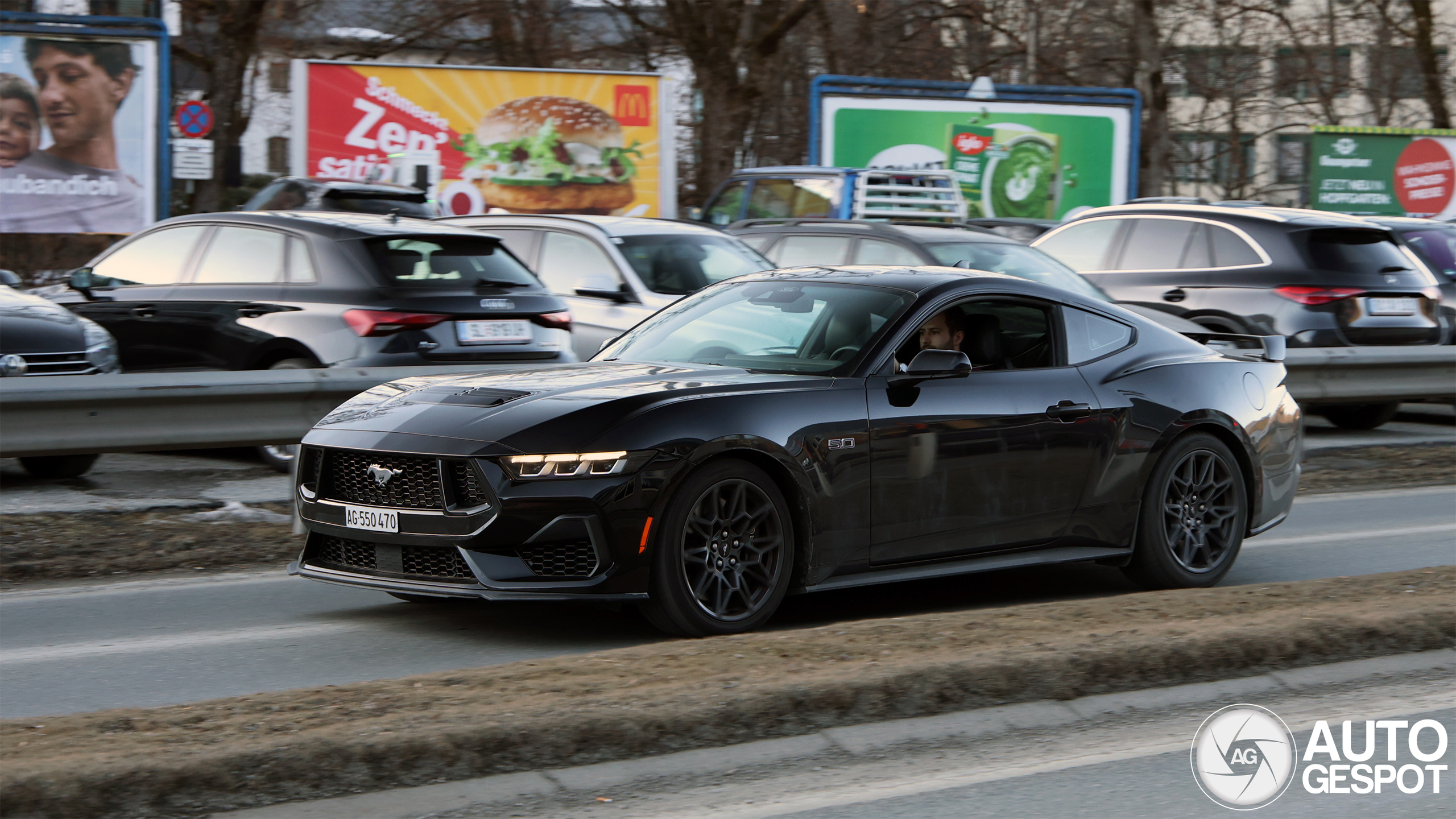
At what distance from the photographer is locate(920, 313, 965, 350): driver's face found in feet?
23.7

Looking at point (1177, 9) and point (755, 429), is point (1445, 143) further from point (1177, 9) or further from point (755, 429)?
point (755, 429)

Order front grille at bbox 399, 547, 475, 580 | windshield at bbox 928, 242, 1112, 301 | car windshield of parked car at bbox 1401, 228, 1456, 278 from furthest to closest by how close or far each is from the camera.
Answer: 1. car windshield of parked car at bbox 1401, 228, 1456, 278
2. windshield at bbox 928, 242, 1112, 301
3. front grille at bbox 399, 547, 475, 580

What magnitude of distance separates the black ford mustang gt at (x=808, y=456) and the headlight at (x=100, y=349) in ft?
13.9

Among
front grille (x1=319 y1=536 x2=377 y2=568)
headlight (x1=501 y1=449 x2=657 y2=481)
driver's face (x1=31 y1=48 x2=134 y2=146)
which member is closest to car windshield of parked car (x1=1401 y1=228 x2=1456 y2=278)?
headlight (x1=501 y1=449 x2=657 y2=481)

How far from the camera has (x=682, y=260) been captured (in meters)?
13.6

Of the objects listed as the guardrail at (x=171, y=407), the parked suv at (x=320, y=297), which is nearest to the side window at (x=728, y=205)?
the parked suv at (x=320, y=297)

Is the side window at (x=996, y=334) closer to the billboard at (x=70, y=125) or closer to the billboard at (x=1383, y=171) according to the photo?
the billboard at (x=70, y=125)

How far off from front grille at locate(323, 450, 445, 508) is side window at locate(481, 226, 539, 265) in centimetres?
761

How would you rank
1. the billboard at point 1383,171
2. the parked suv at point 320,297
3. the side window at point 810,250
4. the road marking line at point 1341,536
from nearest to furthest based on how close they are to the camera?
the road marking line at point 1341,536 → the parked suv at point 320,297 → the side window at point 810,250 → the billboard at point 1383,171

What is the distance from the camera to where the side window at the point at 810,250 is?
47.7 feet

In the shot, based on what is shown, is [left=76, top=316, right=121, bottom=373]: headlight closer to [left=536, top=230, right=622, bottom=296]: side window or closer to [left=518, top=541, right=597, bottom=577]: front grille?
[left=536, top=230, right=622, bottom=296]: side window

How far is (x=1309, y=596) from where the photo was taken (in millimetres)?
6867

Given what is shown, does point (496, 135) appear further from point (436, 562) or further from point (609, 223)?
point (436, 562)

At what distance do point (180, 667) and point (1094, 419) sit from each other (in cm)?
383
